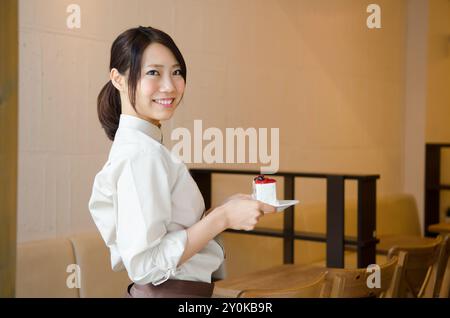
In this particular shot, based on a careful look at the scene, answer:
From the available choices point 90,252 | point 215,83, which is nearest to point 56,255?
point 90,252

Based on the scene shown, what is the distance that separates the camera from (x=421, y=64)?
450cm

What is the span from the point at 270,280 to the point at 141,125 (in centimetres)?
138

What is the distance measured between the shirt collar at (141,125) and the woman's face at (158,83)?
2 centimetres

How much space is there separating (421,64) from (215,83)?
268 centimetres

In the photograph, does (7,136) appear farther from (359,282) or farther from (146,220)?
(359,282)

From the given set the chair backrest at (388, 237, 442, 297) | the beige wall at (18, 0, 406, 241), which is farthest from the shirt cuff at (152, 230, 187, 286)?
the chair backrest at (388, 237, 442, 297)

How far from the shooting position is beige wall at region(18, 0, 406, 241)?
1894mm

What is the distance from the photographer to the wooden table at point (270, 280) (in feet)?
6.73

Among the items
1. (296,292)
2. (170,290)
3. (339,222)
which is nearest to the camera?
(170,290)

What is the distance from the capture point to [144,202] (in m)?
0.94

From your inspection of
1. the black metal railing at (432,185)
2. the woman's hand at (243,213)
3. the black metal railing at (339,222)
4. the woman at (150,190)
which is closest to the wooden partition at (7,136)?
the woman at (150,190)

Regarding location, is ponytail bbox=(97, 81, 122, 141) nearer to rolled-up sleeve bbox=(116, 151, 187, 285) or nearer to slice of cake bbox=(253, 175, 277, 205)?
rolled-up sleeve bbox=(116, 151, 187, 285)

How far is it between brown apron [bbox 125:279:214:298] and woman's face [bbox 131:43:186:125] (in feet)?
0.92

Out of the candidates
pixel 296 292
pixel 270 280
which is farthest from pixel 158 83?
pixel 270 280
